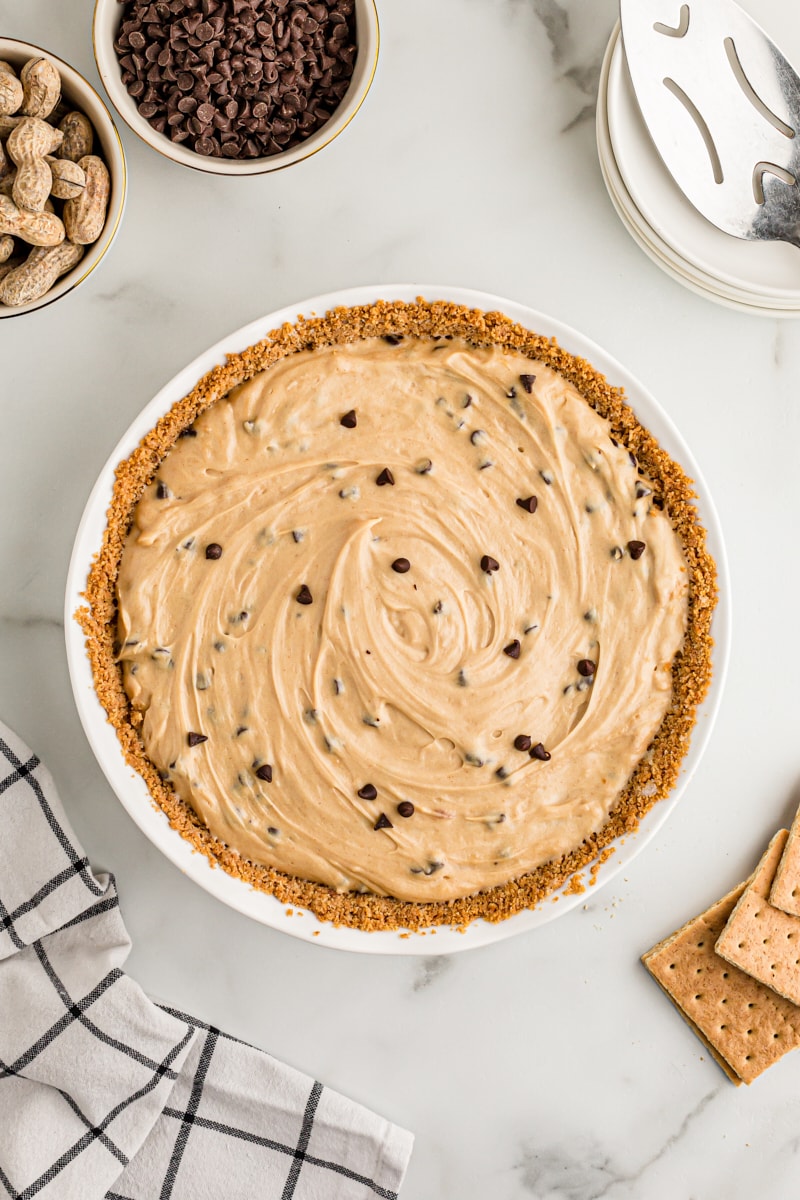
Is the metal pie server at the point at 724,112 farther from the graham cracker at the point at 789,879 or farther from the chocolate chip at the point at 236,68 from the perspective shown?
the graham cracker at the point at 789,879

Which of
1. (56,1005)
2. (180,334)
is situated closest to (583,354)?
(180,334)

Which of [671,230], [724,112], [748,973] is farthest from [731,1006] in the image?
[724,112]

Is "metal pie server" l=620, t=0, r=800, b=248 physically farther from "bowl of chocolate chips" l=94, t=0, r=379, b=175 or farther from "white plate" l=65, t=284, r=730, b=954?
"bowl of chocolate chips" l=94, t=0, r=379, b=175

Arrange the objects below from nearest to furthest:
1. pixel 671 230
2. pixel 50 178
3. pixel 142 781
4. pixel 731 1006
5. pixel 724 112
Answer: pixel 50 178 → pixel 142 781 → pixel 724 112 → pixel 671 230 → pixel 731 1006

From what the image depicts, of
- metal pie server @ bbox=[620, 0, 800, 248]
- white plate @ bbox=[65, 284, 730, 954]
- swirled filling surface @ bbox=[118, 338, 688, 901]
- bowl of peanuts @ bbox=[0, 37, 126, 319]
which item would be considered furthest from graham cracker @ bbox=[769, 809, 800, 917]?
bowl of peanuts @ bbox=[0, 37, 126, 319]

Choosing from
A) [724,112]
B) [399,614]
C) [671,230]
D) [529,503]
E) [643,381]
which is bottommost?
[399,614]

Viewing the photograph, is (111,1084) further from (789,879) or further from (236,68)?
(236,68)

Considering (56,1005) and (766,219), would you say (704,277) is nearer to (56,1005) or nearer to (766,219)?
(766,219)
